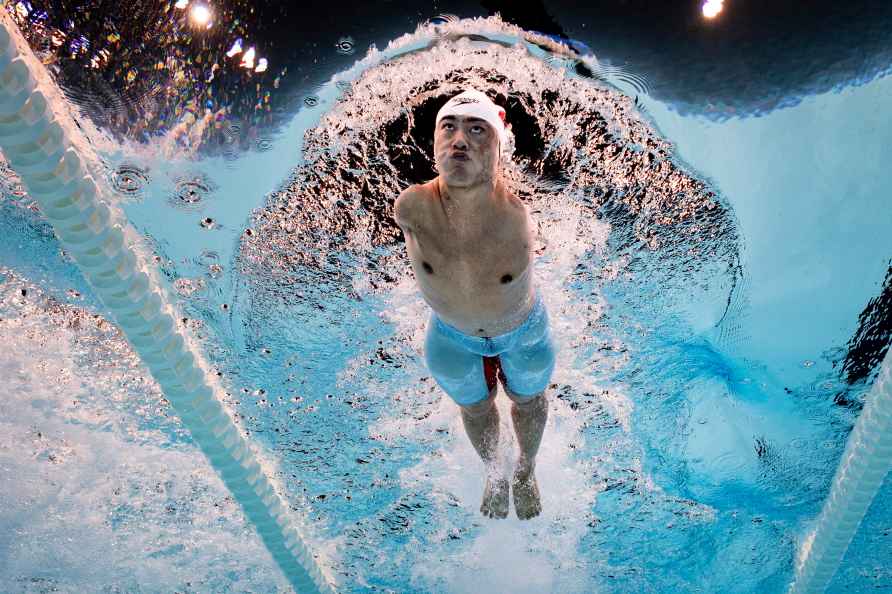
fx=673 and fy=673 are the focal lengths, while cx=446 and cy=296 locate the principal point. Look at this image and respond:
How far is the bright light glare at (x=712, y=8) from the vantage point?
2.62 m

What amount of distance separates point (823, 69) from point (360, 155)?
6.73 ft

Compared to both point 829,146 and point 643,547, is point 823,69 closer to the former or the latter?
point 829,146

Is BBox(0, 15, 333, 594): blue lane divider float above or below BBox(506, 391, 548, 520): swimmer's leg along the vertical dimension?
below

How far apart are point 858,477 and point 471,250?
230cm

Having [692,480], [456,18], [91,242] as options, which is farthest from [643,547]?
[91,242]

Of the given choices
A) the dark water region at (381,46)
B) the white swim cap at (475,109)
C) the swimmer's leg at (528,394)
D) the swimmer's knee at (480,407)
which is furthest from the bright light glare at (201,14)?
the swimmer's knee at (480,407)

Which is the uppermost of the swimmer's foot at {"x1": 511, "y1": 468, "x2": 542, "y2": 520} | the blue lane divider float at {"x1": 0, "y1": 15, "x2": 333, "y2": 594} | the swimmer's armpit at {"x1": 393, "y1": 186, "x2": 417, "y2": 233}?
the swimmer's armpit at {"x1": 393, "y1": 186, "x2": 417, "y2": 233}

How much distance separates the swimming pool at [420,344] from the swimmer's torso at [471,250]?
0.56m

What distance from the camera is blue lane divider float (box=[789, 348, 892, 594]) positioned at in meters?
3.02

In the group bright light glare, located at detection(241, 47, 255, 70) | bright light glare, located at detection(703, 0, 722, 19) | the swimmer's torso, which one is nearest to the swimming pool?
bright light glare, located at detection(241, 47, 255, 70)

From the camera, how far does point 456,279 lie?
113 inches

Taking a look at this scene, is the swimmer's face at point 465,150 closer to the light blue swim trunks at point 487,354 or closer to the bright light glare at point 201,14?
the light blue swim trunks at point 487,354

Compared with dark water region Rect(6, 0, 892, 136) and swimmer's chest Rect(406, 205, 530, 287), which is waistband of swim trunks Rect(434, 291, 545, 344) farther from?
dark water region Rect(6, 0, 892, 136)

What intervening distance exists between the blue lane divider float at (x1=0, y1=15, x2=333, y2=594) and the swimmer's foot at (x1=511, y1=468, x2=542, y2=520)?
1337 mm
